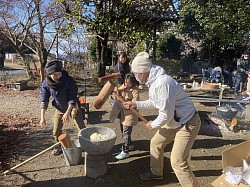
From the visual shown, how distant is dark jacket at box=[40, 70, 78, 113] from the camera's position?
3.61m

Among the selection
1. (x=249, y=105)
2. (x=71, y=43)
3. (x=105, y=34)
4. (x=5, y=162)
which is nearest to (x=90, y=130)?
(x=5, y=162)

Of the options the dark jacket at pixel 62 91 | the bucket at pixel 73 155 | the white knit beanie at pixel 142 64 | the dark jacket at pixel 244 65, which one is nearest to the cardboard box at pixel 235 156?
the white knit beanie at pixel 142 64

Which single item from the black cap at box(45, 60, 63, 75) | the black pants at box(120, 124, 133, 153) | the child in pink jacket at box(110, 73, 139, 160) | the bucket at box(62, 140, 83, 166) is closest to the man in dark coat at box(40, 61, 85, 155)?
the black cap at box(45, 60, 63, 75)

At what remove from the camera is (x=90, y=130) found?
12.1 ft

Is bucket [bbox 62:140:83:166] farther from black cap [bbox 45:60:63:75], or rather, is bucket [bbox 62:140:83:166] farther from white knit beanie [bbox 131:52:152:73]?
→ white knit beanie [bbox 131:52:152:73]

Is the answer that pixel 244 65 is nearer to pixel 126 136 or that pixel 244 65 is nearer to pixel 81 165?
pixel 126 136

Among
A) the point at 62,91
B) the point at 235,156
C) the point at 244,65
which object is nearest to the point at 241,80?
the point at 244,65

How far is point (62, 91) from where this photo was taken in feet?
12.0

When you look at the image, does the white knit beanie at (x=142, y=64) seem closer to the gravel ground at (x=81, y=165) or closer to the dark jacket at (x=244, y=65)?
the gravel ground at (x=81, y=165)

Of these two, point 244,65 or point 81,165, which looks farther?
point 244,65

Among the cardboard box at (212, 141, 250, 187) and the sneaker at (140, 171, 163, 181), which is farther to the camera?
the sneaker at (140, 171, 163, 181)

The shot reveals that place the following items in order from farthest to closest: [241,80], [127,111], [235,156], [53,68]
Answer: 1. [241,80]
2. [127,111]
3. [53,68]
4. [235,156]

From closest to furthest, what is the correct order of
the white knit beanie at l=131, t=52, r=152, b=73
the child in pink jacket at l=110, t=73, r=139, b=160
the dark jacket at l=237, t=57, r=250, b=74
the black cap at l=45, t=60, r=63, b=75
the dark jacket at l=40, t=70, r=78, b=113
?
the white knit beanie at l=131, t=52, r=152, b=73
the black cap at l=45, t=60, r=63, b=75
the dark jacket at l=40, t=70, r=78, b=113
the child in pink jacket at l=110, t=73, r=139, b=160
the dark jacket at l=237, t=57, r=250, b=74

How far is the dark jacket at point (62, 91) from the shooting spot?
3.61 m
